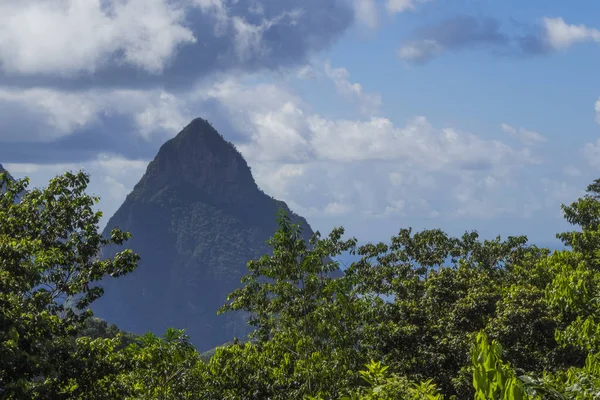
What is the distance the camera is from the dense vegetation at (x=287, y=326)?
11.2 metres

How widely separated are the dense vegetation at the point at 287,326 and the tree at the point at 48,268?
0.03 meters

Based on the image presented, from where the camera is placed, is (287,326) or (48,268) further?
(287,326)

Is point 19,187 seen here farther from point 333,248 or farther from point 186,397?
point 333,248

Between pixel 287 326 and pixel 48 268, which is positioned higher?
pixel 48 268

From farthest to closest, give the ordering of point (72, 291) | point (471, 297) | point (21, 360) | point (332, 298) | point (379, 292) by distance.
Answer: point (379, 292), point (471, 297), point (332, 298), point (72, 291), point (21, 360)

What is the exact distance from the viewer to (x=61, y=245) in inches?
640

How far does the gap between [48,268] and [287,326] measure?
6792 mm

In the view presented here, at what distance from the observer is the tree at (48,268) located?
432 inches

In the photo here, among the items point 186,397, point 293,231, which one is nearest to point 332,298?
point 293,231

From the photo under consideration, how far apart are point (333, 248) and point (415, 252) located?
5.36m

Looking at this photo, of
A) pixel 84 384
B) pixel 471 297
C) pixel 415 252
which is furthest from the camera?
pixel 415 252

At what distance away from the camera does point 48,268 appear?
14695 mm

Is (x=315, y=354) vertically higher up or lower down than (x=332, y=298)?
lower down

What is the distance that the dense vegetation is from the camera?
11.2 meters
